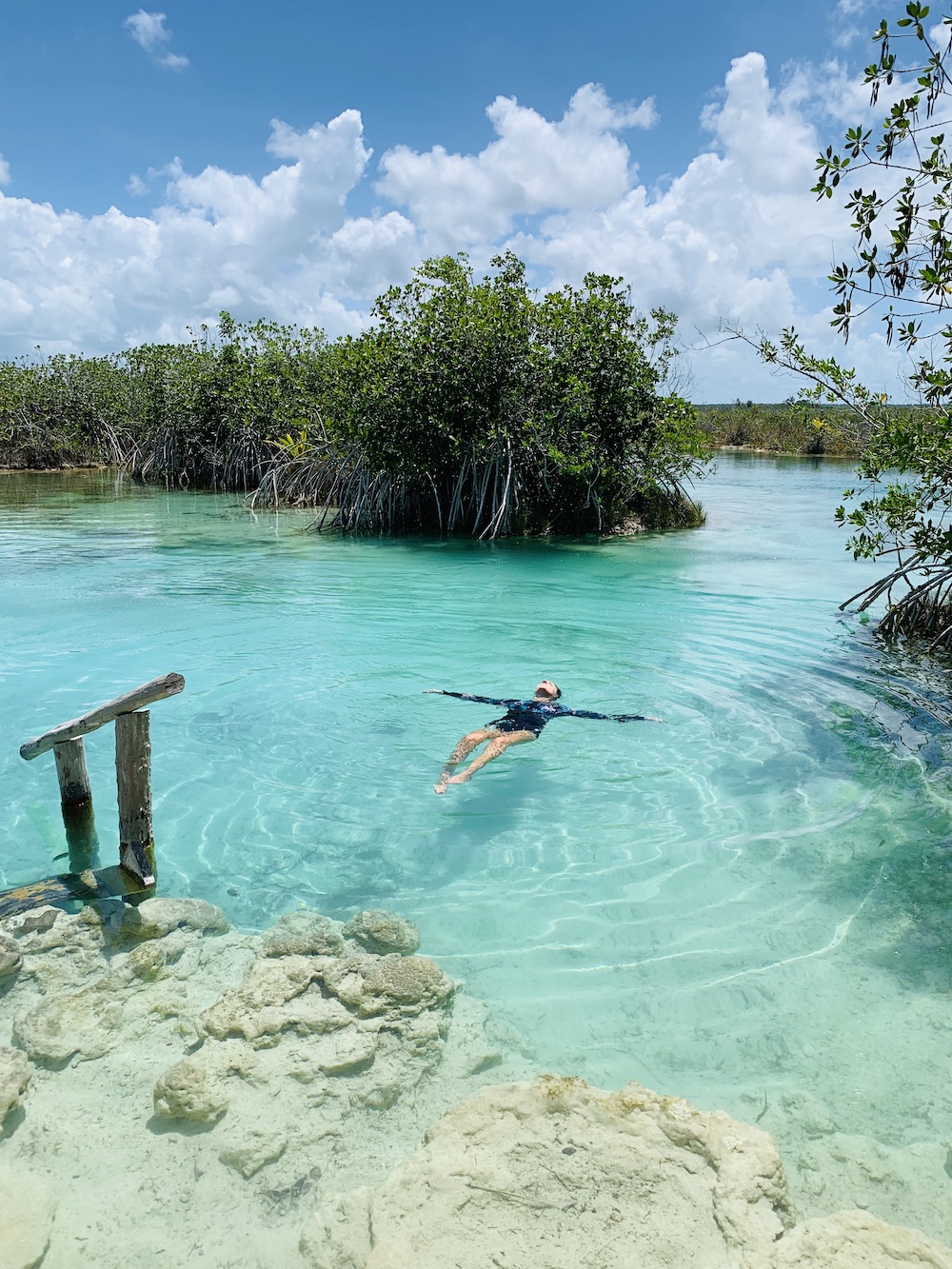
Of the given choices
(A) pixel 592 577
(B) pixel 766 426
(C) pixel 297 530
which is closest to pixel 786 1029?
(A) pixel 592 577

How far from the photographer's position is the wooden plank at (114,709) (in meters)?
4.95

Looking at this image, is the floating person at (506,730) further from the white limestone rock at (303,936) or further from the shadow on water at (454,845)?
the white limestone rock at (303,936)

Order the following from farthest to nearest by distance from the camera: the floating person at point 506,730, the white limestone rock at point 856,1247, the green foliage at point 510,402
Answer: the green foliage at point 510,402 → the floating person at point 506,730 → the white limestone rock at point 856,1247

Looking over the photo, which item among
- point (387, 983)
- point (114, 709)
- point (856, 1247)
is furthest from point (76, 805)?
point (856, 1247)

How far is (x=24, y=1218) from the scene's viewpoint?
3.02m

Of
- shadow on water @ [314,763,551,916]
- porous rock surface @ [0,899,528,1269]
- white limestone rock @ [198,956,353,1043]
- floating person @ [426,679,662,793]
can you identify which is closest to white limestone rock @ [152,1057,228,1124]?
porous rock surface @ [0,899,528,1269]

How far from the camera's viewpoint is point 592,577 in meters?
15.5

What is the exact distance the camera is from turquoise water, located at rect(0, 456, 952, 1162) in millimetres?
4223

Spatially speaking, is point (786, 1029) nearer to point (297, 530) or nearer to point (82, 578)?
point (82, 578)

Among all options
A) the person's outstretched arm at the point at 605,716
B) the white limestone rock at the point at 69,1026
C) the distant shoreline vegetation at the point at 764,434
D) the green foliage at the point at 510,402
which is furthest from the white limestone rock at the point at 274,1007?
the distant shoreline vegetation at the point at 764,434

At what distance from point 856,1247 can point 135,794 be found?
14.1 ft

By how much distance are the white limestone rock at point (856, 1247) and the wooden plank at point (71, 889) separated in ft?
13.3

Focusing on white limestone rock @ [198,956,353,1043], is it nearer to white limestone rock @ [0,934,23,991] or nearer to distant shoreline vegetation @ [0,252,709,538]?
white limestone rock @ [0,934,23,991]

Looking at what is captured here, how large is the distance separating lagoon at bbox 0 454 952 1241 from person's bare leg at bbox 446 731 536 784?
0.14m
